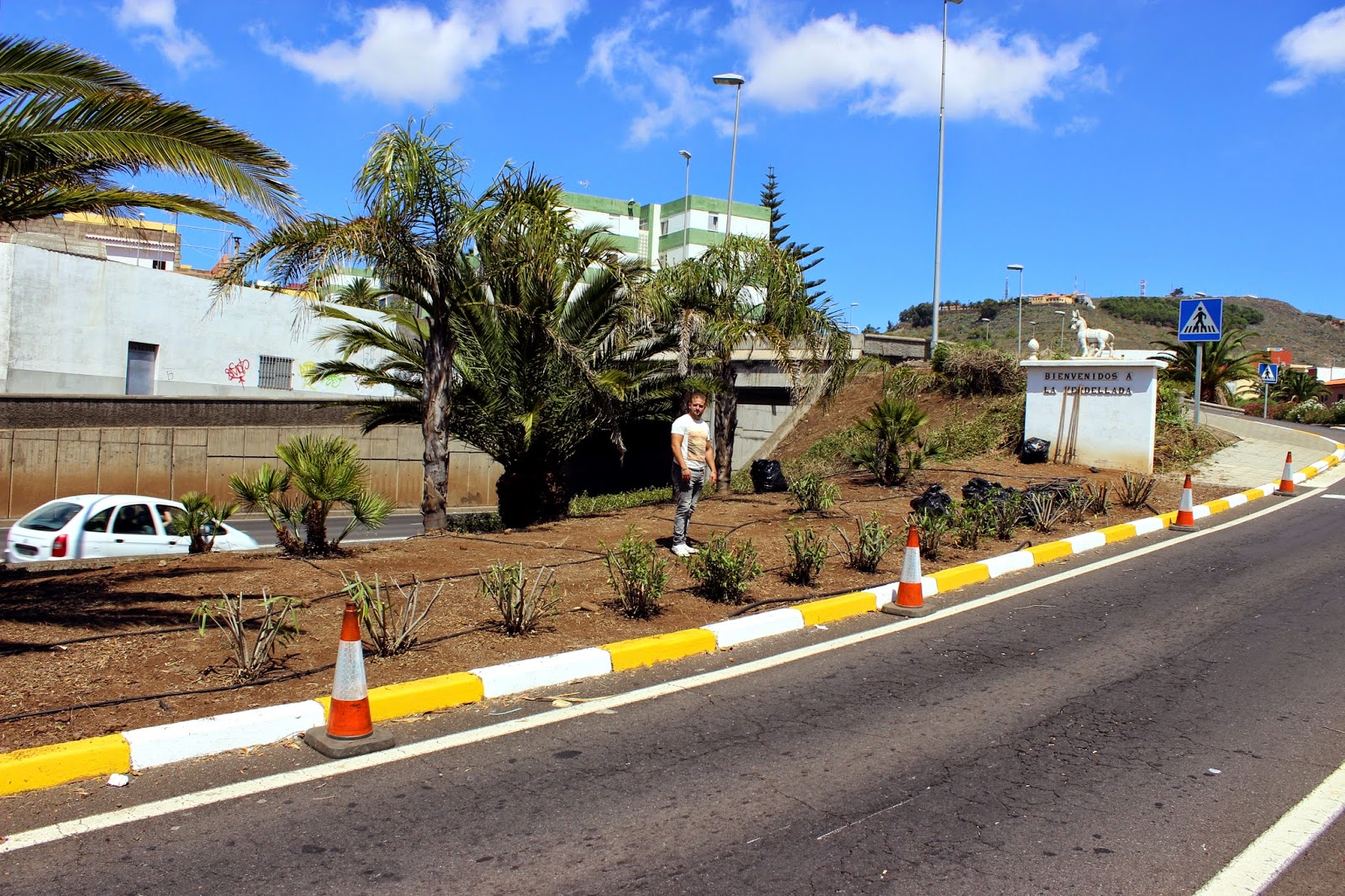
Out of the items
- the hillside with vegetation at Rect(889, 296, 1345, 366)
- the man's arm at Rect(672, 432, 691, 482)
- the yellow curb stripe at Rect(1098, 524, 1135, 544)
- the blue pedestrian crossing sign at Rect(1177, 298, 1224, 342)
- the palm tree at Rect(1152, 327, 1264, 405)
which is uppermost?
the hillside with vegetation at Rect(889, 296, 1345, 366)

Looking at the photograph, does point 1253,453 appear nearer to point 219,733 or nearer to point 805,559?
point 805,559

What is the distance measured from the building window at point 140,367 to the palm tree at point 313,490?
2076cm

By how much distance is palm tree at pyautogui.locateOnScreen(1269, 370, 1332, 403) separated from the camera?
48.1 meters

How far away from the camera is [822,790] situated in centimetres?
456

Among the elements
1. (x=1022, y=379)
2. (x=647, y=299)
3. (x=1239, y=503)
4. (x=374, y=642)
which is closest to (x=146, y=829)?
(x=374, y=642)

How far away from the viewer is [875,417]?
15.6 m

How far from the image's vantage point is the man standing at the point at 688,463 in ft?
33.2

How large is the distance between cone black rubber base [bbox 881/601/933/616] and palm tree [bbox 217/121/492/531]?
20.7 feet

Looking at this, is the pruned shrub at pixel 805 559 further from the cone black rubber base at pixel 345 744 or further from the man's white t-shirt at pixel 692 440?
the cone black rubber base at pixel 345 744

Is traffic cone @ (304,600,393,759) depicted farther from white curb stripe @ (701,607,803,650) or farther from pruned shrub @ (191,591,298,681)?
white curb stripe @ (701,607,803,650)

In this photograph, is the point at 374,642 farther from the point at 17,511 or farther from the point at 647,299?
the point at 17,511

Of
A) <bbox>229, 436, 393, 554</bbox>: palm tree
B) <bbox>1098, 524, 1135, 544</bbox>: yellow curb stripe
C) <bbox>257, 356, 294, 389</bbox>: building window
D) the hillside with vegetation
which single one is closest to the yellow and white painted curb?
<bbox>1098, 524, 1135, 544</bbox>: yellow curb stripe

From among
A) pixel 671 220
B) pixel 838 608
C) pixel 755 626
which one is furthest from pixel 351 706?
pixel 671 220

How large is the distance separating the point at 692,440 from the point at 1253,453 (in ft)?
48.2
